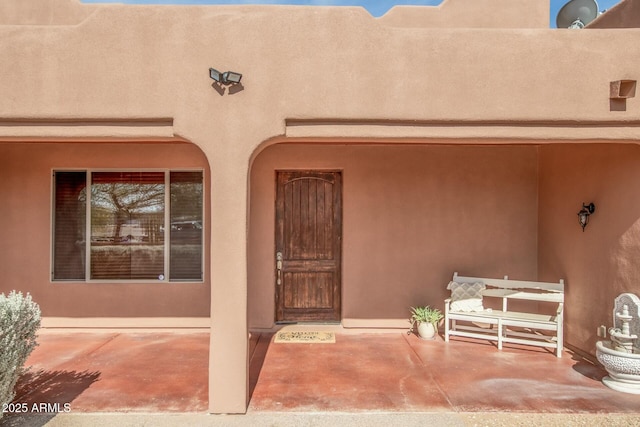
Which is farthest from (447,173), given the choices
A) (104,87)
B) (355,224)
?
(104,87)

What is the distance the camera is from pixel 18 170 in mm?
7191

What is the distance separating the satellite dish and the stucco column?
6480 millimetres

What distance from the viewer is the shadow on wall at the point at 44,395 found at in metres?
4.23

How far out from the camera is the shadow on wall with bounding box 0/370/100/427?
4.23 m

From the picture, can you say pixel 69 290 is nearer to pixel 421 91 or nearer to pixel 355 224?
pixel 355 224

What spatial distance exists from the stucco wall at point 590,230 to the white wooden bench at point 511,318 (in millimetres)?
315

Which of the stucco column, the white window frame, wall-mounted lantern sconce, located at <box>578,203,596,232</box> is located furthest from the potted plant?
the white window frame

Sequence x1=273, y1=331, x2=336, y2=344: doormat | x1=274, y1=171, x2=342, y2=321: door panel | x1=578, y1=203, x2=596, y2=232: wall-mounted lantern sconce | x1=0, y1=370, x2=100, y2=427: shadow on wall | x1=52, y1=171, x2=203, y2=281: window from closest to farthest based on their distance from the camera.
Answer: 1. x1=0, y1=370, x2=100, y2=427: shadow on wall
2. x1=578, y1=203, x2=596, y2=232: wall-mounted lantern sconce
3. x1=273, y1=331, x2=336, y2=344: doormat
4. x1=52, y1=171, x2=203, y2=281: window
5. x1=274, y1=171, x2=342, y2=321: door panel

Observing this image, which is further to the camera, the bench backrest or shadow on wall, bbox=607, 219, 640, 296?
the bench backrest

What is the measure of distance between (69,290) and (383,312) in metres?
5.37

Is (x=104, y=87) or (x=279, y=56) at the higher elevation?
(x=279, y=56)

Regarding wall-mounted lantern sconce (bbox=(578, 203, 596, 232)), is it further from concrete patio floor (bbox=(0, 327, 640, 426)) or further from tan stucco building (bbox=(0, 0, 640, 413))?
concrete patio floor (bbox=(0, 327, 640, 426))

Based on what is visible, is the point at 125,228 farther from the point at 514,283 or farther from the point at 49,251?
the point at 514,283

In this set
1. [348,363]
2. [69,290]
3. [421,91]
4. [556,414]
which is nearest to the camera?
[556,414]
